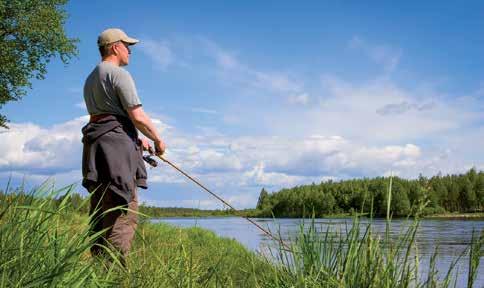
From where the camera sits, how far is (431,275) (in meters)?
2.94

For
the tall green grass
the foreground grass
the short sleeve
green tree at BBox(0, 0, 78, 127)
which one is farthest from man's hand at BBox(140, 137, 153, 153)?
green tree at BBox(0, 0, 78, 127)

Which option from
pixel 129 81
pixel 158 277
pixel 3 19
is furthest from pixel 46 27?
pixel 158 277

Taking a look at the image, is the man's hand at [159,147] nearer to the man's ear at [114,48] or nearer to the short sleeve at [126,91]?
the short sleeve at [126,91]

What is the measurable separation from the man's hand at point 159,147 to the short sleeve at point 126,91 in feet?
1.55

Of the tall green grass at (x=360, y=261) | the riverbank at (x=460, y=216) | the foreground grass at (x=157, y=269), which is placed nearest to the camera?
the foreground grass at (x=157, y=269)

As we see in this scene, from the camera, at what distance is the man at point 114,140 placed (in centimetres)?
484

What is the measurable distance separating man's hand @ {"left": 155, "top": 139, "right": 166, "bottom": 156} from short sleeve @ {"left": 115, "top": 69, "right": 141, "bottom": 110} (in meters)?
0.47

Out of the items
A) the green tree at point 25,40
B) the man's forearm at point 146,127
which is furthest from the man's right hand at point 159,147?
the green tree at point 25,40

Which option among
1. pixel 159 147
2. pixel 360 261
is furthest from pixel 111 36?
pixel 360 261

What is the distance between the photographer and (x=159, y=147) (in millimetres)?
5312

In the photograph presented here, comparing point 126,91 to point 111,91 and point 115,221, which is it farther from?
point 115,221

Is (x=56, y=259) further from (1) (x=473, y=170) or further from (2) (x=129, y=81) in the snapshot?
(1) (x=473, y=170)

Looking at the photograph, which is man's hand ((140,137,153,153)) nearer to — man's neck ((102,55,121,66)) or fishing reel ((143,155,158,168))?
fishing reel ((143,155,158,168))

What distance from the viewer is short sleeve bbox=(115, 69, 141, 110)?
4.92 metres
